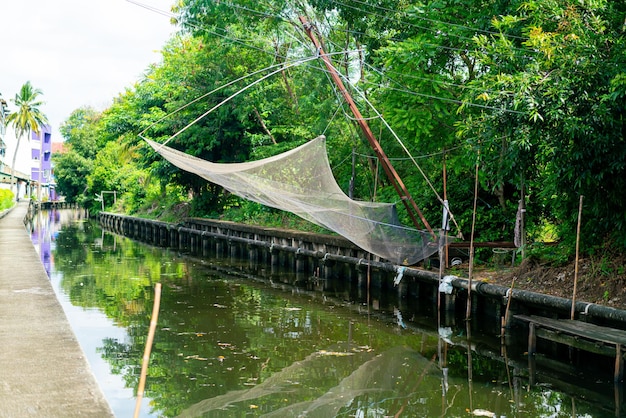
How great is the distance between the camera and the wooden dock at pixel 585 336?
794 centimetres

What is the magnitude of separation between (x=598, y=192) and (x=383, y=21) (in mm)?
6896

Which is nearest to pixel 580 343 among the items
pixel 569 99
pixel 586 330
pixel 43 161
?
pixel 586 330

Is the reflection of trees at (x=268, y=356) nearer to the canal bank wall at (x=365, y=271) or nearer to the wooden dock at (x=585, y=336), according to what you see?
the wooden dock at (x=585, y=336)

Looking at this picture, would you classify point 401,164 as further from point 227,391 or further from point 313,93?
point 227,391

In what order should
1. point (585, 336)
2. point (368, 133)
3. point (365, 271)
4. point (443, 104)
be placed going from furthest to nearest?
point (365, 271) → point (443, 104) → point (368, 133) → point (585, 336)

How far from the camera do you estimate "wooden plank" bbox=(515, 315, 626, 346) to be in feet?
26.0

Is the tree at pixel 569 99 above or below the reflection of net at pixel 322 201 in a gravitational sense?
above

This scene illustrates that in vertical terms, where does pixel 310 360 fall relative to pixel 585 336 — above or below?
below

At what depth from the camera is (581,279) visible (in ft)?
34.4

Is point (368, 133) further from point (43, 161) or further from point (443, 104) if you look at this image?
point (43, 161)

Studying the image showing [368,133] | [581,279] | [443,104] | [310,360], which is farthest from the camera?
[443,104]

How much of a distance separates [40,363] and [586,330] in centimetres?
605

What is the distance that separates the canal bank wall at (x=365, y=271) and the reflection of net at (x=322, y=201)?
604 millimetres

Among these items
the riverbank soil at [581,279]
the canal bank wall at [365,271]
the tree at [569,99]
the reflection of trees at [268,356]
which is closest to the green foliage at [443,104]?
the tree at [569,99]
